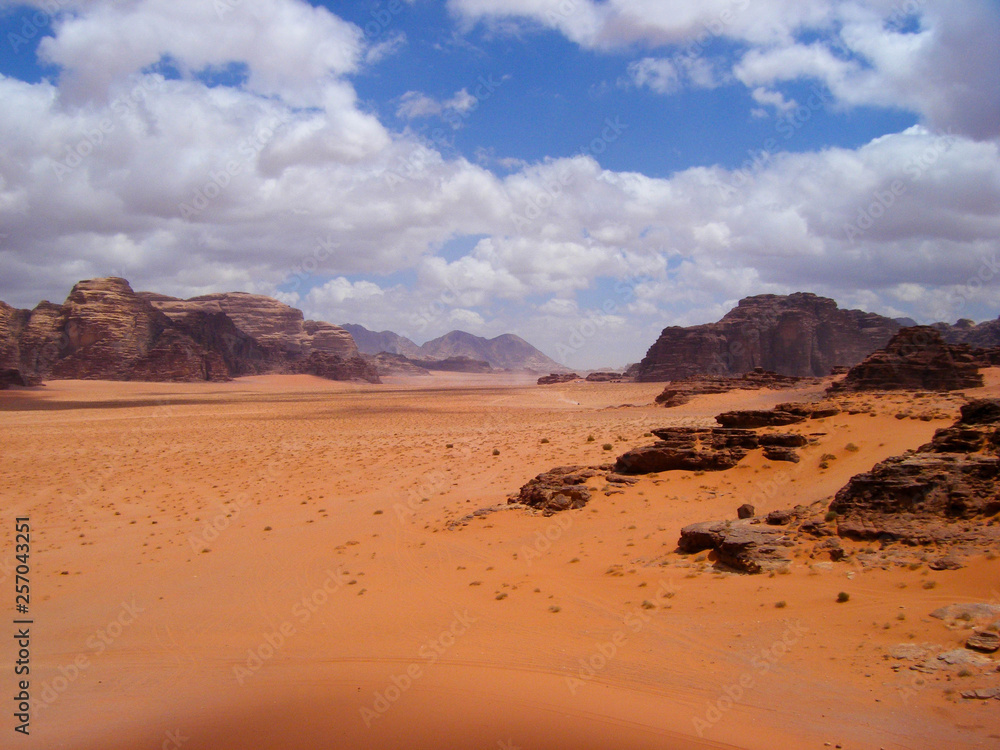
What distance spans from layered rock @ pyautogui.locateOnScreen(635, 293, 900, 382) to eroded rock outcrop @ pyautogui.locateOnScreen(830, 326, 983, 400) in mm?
48719

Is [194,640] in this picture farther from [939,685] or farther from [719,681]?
[939,685]

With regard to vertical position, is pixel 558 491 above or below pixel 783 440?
below

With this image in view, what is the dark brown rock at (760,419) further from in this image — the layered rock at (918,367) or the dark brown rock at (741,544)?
the layered rock at (918,367)

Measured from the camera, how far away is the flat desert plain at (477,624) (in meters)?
5.28

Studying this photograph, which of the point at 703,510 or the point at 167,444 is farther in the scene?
the point at 167,444

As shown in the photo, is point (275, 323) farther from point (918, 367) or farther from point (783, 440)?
point (783, 440)

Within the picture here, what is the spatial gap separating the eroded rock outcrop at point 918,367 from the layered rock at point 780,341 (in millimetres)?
48719

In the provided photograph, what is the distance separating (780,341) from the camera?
3324 inches

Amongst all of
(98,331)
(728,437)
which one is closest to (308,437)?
(728,437)

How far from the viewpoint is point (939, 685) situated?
494 cm

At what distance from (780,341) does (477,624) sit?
87192mm

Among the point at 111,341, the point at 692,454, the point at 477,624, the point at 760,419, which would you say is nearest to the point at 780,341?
the point at 760,419

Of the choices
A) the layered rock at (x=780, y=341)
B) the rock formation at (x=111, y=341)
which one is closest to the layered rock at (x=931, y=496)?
the layered rock at (x=780, y=341)

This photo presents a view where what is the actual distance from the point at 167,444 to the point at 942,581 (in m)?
27.9
